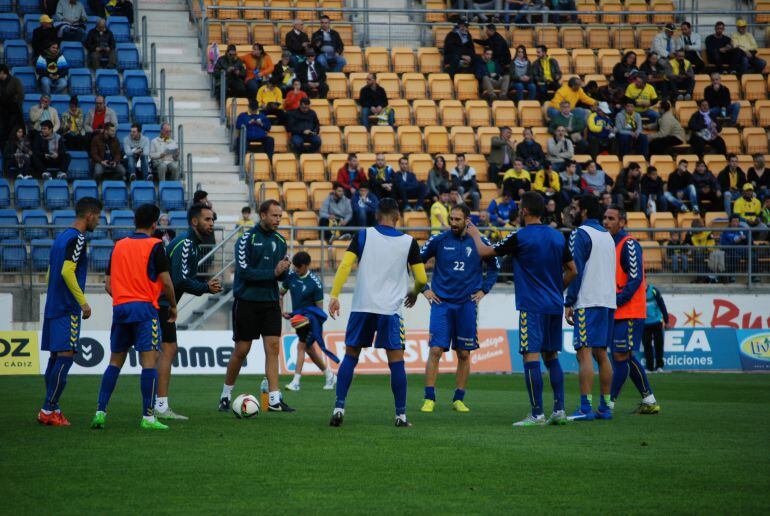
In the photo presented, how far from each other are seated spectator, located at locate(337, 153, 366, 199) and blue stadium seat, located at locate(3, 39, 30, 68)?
8.91 m

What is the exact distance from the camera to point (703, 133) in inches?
1202

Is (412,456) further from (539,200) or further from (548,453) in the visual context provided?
(539,200)

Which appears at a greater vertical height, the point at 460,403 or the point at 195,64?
the point at 195,64

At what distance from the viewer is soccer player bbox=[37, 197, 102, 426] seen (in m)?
11.5

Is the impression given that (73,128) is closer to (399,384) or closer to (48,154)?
(48,154)

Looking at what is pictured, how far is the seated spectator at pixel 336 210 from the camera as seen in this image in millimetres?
25500

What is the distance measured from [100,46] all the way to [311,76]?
5.49 metres

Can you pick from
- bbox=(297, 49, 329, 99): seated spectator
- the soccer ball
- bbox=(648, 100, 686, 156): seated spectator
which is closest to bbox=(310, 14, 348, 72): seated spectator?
bbox=(297, 49, 329, 99): seated spectator

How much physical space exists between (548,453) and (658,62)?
2402 centimetres

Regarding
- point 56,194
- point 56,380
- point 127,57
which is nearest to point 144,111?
point 127,57

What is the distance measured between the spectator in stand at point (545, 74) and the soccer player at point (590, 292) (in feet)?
60.8

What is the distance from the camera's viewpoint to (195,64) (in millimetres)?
31016

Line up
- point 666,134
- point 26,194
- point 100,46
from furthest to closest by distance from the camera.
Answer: point 666,134, point 100,46, point 26,194

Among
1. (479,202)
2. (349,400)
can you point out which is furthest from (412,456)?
(479,202)
